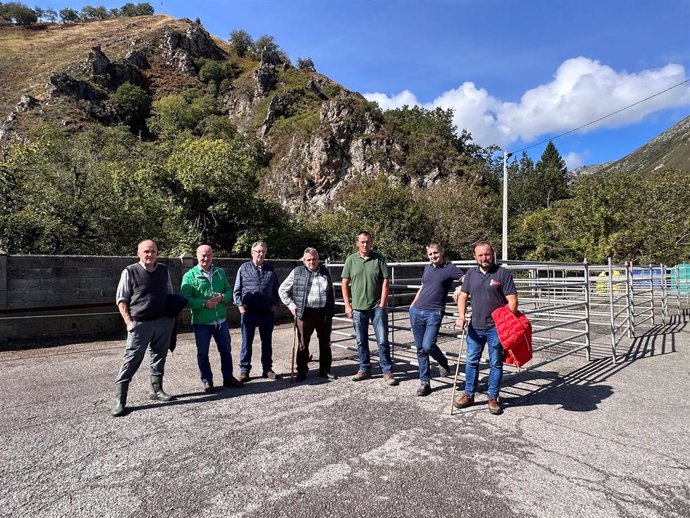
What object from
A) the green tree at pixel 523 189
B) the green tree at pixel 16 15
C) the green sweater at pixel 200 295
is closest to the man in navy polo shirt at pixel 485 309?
the green sweater at pixel 200 295

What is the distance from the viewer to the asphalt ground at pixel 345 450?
2623mm

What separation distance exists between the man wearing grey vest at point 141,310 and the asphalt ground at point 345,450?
1.39 ft

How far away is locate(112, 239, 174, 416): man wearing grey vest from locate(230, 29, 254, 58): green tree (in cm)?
11039

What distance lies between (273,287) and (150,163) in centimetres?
1357

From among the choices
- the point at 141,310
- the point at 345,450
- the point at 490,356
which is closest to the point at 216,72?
the point at 141,310

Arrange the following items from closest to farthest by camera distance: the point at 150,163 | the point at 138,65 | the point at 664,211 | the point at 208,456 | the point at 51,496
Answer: the point at 51,496, the point at 208,456, the point at 150,163, the point at 664,211, the point at 138,65

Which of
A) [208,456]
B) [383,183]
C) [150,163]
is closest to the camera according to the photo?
[208,456]

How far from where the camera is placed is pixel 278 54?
287ft

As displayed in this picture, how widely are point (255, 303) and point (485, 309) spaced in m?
2.87

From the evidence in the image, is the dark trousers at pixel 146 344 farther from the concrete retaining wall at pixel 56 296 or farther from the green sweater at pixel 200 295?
the concrete retaining wall at pixel 56 296

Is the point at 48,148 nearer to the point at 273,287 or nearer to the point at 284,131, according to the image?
the point at 273,287

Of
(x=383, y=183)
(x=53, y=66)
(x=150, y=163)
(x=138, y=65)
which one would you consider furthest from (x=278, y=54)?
(x=150, y=163)

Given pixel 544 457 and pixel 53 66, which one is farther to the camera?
pixel 53 66

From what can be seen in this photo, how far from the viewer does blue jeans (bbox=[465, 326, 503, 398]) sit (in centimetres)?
421
